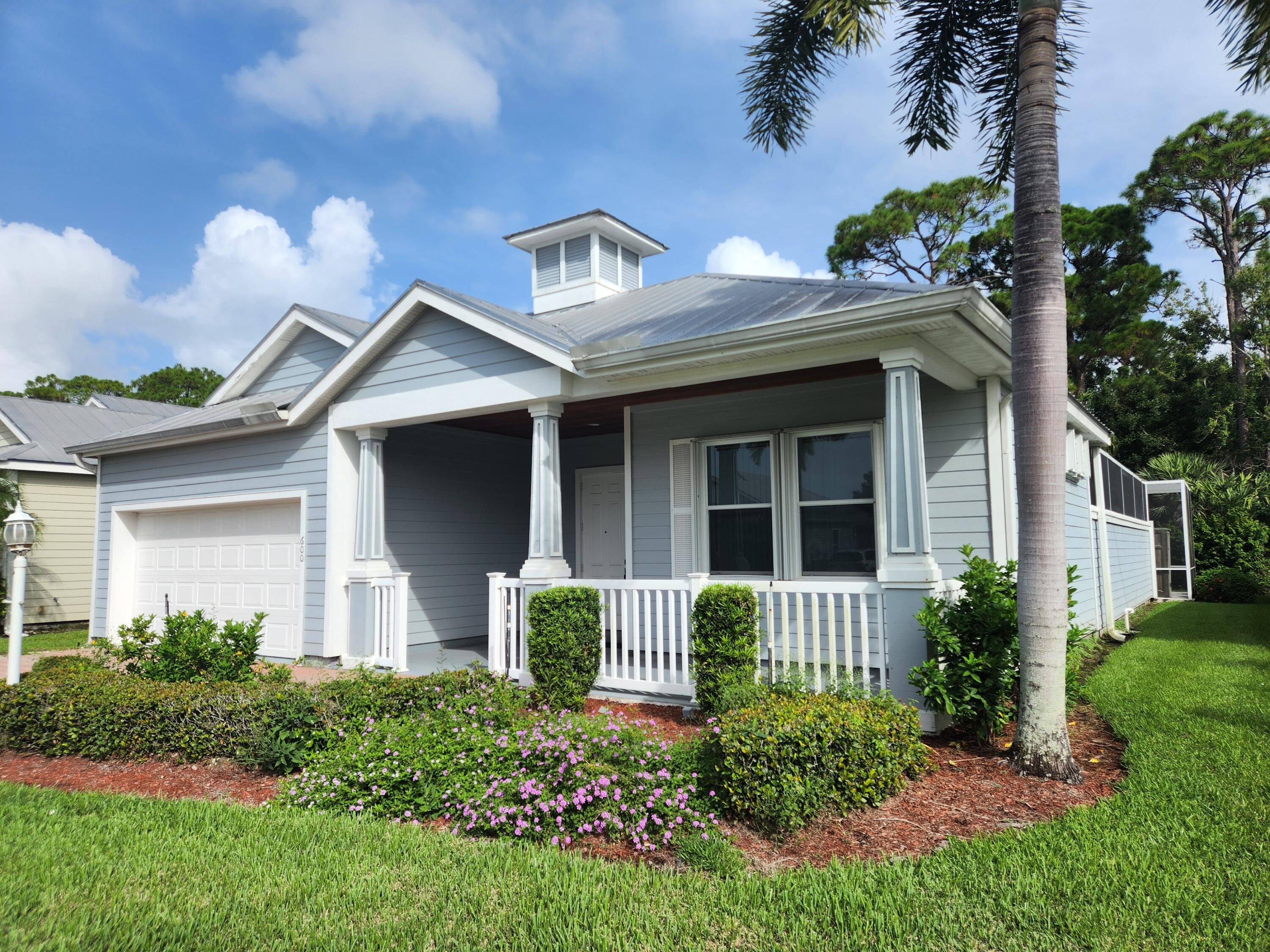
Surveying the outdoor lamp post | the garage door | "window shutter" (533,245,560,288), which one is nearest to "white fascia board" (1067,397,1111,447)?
"window shutter" (533,245,560,288)

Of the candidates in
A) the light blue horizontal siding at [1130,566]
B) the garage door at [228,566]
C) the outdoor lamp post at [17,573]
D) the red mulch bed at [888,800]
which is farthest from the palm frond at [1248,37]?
the outdoor lamp post at [17,573]

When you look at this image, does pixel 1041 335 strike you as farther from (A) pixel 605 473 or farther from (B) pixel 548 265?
(B) pixel 548 265

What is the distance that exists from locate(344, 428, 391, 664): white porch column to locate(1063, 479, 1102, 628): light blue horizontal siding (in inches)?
324

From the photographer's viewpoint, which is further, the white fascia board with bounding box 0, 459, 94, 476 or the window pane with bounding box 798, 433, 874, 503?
the white fascia board with bounding box 0, 459, 94, 476

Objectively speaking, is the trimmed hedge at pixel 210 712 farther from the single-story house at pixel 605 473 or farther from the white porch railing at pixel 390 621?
the white porch railing at pixel 390 621

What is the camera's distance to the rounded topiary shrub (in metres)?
7.05

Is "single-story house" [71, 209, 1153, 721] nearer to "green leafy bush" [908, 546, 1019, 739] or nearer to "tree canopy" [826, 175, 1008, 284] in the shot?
"green leafy bush" [908, 546, 1019, 739]

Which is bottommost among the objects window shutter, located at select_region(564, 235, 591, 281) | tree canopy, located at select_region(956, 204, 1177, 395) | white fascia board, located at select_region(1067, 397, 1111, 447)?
white fascia board, located at select_region(1067, 397, 1111, 447)

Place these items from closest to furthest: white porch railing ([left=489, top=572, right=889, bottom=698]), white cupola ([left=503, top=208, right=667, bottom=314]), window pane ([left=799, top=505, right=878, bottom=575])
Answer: white porch railing ([left=489, top=572, right=889, bottom=698]), window pane ([left=799, top=505, right=878, bottom=575]), white cupola ([left=503, top=208, right=667, bottom=314])

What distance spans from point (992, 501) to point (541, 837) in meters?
5.27

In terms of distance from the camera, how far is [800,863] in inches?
150

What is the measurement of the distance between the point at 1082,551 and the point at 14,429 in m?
19.8

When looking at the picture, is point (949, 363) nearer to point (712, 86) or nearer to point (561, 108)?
point (712, 86)

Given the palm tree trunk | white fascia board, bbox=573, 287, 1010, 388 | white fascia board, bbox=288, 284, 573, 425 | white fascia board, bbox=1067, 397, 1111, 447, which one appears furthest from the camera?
white fascia board, bbox=1067, 397, 1111, 447
